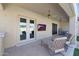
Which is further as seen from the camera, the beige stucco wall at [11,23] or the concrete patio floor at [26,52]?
the beige stucco wall at [11,23]

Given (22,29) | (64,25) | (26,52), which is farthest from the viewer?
(64,25)

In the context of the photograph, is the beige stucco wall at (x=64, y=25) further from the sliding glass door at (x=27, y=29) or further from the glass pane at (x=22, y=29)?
the glass pane at (x=22, y=29)

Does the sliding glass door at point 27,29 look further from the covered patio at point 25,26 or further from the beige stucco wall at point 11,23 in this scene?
the beige stucco wall at point 11,23

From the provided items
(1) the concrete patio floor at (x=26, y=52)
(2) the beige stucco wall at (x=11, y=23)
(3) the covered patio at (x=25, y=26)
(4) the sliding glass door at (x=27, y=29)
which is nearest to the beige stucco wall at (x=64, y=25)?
(3) the covered patio at (x=25, y=26)

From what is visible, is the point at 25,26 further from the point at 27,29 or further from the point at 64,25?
the point at 64,25

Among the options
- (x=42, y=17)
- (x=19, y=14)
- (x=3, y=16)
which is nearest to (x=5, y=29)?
(x=3, y=16)

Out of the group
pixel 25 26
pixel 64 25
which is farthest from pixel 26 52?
pixel 64 25

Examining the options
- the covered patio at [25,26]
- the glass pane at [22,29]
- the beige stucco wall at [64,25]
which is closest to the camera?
the covered patio at [25,26]

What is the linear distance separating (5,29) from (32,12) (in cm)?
322

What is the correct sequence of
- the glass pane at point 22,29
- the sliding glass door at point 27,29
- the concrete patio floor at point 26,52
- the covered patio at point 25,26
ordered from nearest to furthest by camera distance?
1. the concrete patio floor at point 26,52
2. the covered patio at point 25,26
3. the glass pane at point 22,29
4. the sliding glass door at point 27,29

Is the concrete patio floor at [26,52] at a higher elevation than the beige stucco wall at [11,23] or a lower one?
lower

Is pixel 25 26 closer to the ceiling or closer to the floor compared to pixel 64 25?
closer to the floor

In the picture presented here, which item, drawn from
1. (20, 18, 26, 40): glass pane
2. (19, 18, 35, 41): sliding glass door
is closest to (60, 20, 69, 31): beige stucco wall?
(19, 18, 35, 41): sliding glass door

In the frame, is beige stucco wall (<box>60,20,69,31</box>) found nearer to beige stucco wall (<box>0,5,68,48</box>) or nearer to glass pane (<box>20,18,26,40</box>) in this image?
glass pane (<box>20,18,26,40</box>)
